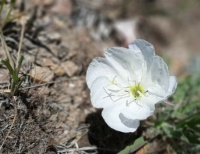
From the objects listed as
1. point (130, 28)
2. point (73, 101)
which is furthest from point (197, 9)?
point (73, 101)

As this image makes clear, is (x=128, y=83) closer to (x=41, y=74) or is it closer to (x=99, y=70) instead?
(x=99, y=70)

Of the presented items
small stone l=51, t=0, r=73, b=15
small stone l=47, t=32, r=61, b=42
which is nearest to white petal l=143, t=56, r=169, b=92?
small stone l=47, t=32, r=61, b=42

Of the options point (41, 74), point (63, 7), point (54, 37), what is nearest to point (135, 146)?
point (41, 74)

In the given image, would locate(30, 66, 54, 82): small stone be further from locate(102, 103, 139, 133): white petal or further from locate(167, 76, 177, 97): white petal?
locate(167, 76, 177, 97): white petal

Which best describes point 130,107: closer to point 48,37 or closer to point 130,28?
point 48,37

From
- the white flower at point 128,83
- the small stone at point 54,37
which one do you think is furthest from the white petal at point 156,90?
the small stone at point 54,37
